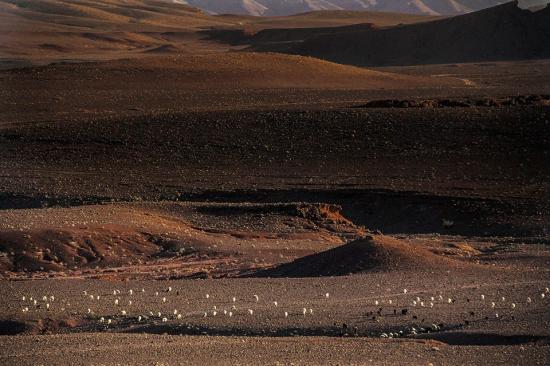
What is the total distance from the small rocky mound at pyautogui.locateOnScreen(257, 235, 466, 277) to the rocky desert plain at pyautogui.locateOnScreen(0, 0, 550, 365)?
5cm

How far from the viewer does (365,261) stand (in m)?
16.9

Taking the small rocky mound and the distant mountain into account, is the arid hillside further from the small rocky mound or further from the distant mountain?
the small rocky mound

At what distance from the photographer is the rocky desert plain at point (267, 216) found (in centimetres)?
1166

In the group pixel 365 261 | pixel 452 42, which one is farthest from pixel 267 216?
pixel 452 42

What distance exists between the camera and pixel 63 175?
28.2m

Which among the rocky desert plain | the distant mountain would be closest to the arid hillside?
the distant mountain

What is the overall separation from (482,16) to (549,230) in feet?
215

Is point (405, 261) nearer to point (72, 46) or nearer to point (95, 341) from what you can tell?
point (95, 341)

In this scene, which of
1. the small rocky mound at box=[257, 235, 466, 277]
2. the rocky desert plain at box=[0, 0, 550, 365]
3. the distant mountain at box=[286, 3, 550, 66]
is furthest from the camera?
the distant mountain at box=[286, 3, 550, 66]

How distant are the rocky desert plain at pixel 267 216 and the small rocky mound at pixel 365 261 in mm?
46

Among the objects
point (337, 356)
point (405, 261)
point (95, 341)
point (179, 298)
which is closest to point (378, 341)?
point (337, 356)

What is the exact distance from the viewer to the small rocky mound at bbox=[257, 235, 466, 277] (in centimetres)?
1680

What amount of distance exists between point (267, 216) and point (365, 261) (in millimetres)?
6671

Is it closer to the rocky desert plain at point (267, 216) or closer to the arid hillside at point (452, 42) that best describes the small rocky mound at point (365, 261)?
the rocky desert plain at point (267, 216)
